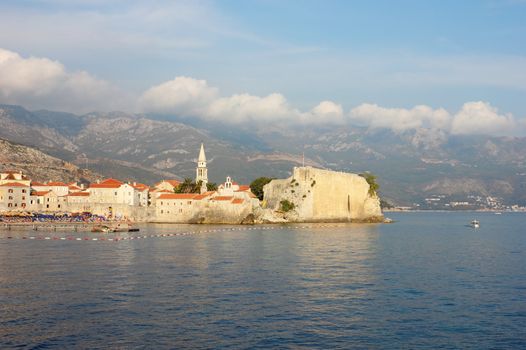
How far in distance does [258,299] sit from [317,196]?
76.3 metres

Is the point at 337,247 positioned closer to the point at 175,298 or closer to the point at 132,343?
the point at 175,298

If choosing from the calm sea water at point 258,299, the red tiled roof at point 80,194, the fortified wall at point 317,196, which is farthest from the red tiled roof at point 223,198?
the calm sea water at point 258,299

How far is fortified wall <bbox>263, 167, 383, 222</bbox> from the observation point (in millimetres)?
104312

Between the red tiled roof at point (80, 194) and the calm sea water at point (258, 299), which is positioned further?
the red tiled roof at point (80, 194)

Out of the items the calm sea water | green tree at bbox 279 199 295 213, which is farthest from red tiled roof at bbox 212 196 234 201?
the calm sea water

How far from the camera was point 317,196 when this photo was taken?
10494 centimetres

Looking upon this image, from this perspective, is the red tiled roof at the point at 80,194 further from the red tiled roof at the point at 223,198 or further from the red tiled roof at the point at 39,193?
the red tiled roof at the point at 223,198

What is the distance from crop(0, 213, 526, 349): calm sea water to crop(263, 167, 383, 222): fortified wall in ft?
174

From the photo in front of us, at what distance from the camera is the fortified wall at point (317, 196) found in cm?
10431

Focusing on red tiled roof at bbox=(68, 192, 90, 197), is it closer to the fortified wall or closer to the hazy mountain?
the fortified wall

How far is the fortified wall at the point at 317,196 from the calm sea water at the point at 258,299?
53.0 metres

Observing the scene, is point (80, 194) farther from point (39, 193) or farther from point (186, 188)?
point (186, 188)

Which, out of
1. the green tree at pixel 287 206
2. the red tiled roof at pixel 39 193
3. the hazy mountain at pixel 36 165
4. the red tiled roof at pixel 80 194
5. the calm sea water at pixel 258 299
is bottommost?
the calm sea water at pixel 258 299

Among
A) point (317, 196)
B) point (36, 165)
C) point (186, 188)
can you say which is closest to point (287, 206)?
point (317, 196)
